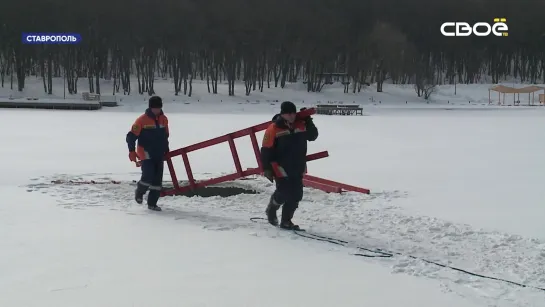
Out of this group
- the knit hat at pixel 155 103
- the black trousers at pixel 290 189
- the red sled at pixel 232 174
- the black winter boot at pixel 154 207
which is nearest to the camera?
the black trousers at pixel 290 189

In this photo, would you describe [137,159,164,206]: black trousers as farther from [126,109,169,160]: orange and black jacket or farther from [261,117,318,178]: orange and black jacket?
[261,117,318,178]: orange and black jacket

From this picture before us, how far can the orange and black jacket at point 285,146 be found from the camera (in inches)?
249

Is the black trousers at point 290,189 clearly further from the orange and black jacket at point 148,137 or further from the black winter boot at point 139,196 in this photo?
the black winter boot at point 139,196

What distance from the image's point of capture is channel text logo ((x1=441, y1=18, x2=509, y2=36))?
72.2 metres

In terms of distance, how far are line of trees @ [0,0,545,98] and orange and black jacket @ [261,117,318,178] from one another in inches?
2015

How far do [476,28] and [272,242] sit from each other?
7335 cm

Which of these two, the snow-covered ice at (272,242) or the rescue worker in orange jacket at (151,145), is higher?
the rescue worker in orange jacket at (151,145)

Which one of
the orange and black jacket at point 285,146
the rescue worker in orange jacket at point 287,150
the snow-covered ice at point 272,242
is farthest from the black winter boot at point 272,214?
the orange and black jacket at point 285,146

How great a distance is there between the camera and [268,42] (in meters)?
63.0

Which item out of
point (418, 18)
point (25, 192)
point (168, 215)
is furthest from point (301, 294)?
point (418, 18)

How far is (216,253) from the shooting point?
559cm

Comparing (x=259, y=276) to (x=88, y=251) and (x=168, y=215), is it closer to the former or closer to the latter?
(x=88, y=251)

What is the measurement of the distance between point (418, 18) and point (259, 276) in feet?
246

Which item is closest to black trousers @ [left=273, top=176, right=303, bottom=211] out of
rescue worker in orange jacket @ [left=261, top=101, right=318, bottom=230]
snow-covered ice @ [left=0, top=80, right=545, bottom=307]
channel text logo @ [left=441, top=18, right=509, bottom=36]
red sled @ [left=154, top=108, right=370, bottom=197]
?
rescue worker in orange jacket @ [left=261, top=101, right=318, bottom=230]
